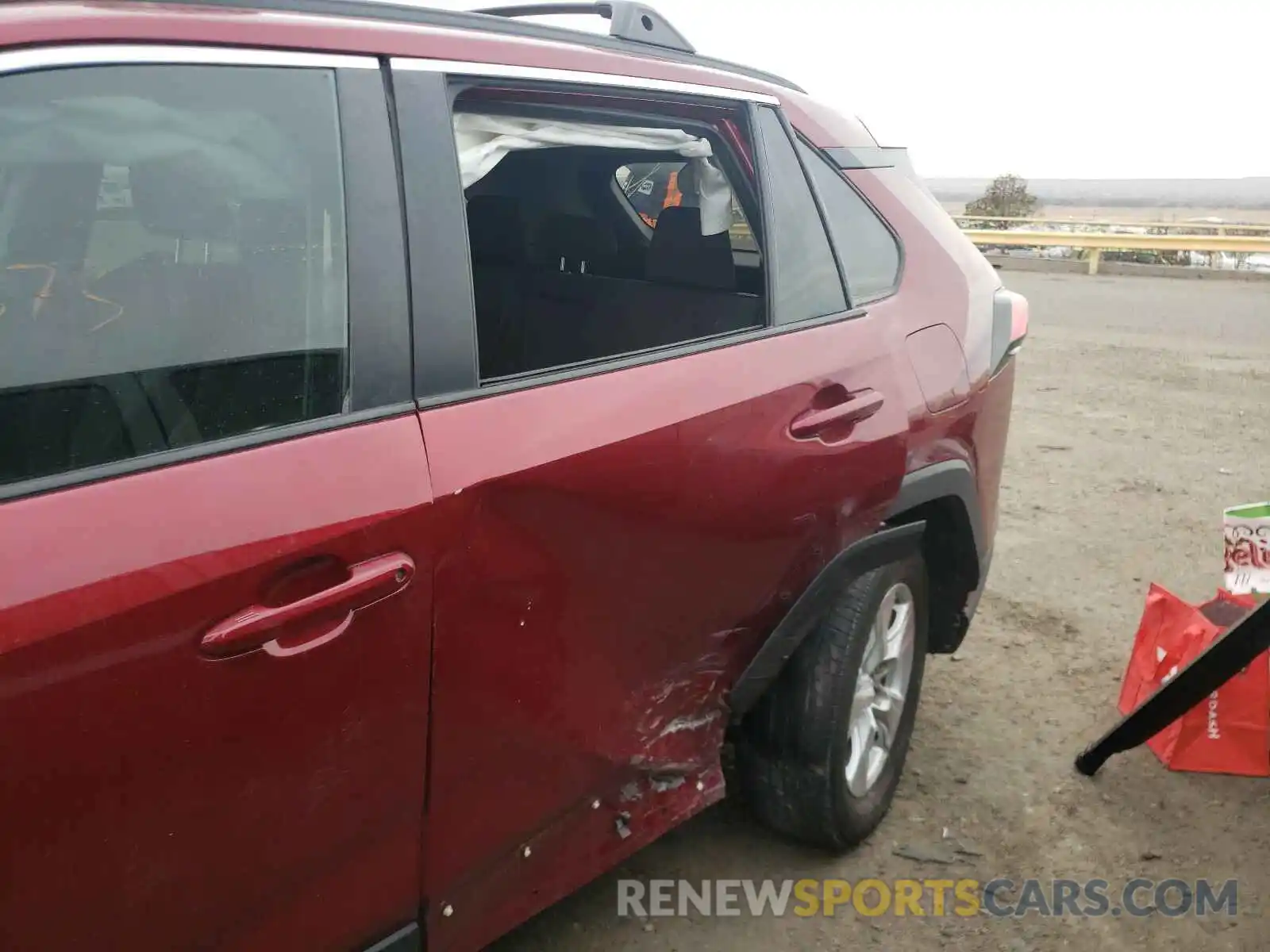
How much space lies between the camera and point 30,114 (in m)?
1.30

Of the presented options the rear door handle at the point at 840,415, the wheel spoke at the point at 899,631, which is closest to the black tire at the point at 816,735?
the wheel spoke at the point at 899,631

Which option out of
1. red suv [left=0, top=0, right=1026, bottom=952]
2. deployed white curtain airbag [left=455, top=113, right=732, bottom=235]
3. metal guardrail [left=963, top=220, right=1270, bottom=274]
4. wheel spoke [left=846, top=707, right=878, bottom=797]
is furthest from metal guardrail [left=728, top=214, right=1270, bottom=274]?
red suv [left=0, top=0, right=1026, bottom=952]

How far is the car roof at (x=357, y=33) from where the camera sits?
1312mm

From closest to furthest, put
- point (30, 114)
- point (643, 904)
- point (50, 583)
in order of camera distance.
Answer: point (50, 583) < point (30, 114) < point (643, 904)

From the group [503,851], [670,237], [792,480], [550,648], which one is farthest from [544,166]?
[503,851]

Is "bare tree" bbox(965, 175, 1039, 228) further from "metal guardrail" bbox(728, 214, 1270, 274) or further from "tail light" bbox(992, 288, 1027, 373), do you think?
"tail light" bbox(992, 288, 1027, 373)

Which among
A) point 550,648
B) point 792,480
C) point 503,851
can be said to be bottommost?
point 503,851

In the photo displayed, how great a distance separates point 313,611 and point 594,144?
1.43 meters

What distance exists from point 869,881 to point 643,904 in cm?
57

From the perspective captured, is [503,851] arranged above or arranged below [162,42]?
below

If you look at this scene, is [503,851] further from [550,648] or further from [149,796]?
[149,796]

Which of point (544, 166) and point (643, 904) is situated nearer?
point (643, 904)

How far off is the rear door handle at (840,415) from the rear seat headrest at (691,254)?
640mm

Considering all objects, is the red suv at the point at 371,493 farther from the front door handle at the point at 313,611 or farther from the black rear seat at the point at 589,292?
the black rear seat at the point at 589,292
